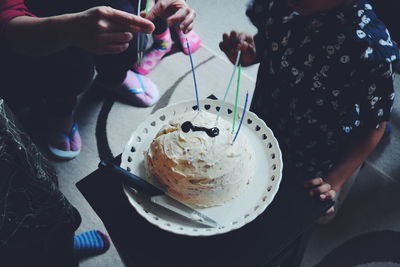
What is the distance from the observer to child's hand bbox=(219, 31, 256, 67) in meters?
0.83

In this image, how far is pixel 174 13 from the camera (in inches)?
34.8

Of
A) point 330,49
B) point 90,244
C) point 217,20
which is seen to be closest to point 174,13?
point 330,49

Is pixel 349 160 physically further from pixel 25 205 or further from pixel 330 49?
pixel 25 205

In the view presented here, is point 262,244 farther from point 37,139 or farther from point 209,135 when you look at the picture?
point 37,139

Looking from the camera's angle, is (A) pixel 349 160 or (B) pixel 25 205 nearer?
(B) pixel 25 205

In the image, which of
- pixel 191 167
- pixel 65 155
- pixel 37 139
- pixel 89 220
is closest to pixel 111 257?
pixel 89 220

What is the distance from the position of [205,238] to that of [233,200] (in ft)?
0.30

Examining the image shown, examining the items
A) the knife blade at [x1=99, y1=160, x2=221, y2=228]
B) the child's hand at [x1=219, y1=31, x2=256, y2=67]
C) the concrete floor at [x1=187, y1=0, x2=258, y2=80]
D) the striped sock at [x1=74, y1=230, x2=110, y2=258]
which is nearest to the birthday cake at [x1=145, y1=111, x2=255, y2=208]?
the knife blade at [x1=99, y1=160, x2=221, y2=228]

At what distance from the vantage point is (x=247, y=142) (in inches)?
27.1

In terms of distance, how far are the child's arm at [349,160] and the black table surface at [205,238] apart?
0.02 meters

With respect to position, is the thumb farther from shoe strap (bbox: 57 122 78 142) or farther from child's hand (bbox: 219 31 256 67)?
shoe strap (bbox: 57 122 78 142)

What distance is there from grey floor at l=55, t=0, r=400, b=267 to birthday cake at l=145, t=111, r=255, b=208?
0.59 m

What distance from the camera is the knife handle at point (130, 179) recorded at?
2.02ft

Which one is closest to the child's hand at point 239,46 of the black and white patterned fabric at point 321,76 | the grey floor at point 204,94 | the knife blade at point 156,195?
the black and white patterned fabric at point 321,76
